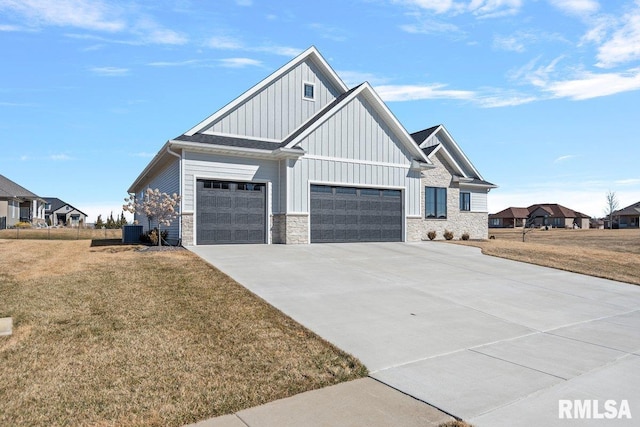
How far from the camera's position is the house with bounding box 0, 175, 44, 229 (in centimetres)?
3966

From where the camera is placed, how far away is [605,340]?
6840mm

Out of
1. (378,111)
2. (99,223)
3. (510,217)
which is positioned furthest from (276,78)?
(510,217)

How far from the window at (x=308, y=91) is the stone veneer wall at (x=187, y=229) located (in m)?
8.61

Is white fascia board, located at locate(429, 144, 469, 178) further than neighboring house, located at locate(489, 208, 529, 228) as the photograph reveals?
No

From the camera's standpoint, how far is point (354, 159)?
19125mm

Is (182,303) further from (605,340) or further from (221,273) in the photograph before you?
(605,340)

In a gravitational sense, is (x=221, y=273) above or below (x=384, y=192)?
below

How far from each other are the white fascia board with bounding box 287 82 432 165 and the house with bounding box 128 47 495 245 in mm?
49

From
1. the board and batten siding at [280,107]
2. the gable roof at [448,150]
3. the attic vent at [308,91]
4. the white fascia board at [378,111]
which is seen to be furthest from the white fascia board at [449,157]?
the attic vent at [308,91]

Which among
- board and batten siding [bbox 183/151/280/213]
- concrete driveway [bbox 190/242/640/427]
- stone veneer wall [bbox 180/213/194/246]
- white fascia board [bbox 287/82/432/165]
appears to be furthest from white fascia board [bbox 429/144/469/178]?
stone veneer wall [bbox 180/213/194/246]

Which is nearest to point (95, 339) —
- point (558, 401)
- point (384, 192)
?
point (558, 401)

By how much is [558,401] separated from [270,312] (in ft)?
15.1

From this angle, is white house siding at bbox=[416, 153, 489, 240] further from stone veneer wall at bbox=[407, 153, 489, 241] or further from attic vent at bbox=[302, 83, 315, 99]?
attic vent at bbox=[302, 83, 315, 99]

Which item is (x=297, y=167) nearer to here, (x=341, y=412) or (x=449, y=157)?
(x=449, y=157)
